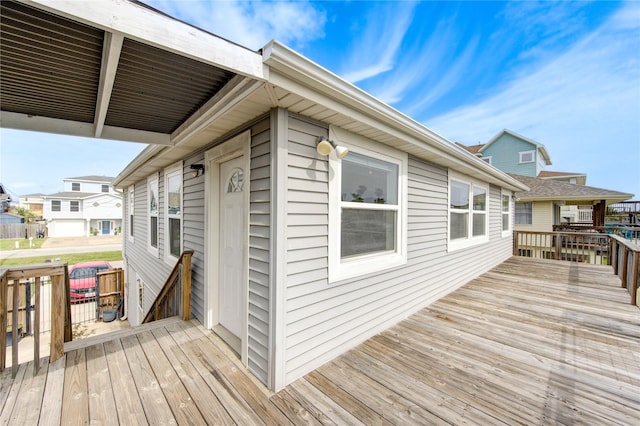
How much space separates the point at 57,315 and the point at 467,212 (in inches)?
262

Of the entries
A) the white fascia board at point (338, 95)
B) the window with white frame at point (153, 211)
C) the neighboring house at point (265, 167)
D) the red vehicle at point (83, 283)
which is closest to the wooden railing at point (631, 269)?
the neighboring house at point (265, 167)

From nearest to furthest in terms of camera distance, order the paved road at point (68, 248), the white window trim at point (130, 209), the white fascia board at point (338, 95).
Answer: the white fascia board at point (338, 95)
the white window trim at point (130, 209)
the paved road at point (68, 248)

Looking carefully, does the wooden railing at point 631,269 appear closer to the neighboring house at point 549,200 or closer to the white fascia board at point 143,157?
the neighboring house at point 549,200

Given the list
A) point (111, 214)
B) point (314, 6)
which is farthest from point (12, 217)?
point (314, 6)

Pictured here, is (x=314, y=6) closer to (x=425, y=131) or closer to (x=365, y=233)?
(x=425, y=131)

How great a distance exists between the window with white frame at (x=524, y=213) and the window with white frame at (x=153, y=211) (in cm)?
1494

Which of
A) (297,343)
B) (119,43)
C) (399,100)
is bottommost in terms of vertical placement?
(297,343)

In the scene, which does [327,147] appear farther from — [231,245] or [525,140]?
[525,140]

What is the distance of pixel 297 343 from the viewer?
2.37 meters

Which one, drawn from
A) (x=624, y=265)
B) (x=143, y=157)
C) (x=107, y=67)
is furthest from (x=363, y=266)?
(x=624, y=265)

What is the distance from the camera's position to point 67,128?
107 inches

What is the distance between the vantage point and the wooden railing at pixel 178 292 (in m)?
3.68

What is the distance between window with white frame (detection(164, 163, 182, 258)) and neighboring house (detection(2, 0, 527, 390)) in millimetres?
150

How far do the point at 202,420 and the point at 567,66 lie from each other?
1091cm
